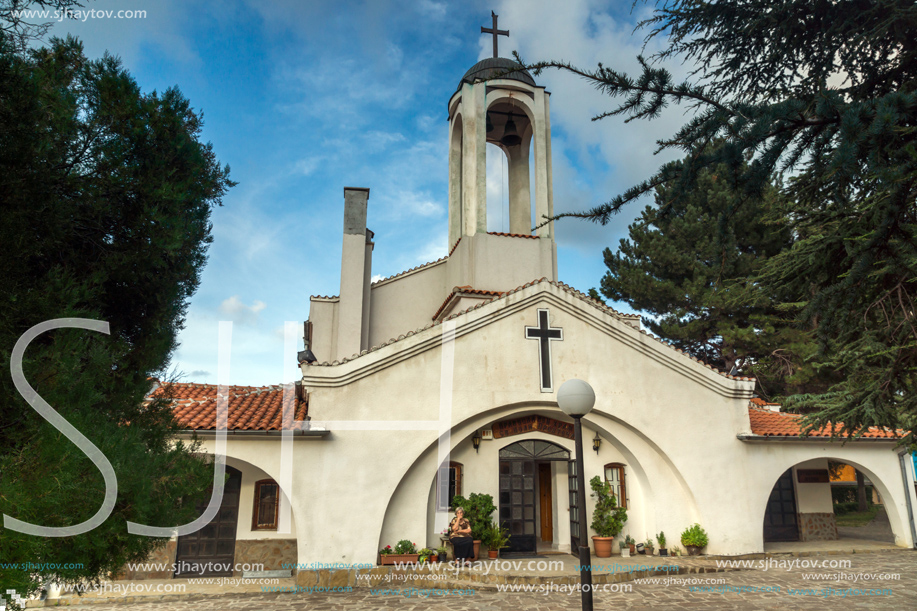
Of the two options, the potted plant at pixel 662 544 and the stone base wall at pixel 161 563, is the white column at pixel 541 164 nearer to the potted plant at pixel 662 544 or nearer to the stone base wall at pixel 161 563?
the potted plant at pixel 662 544

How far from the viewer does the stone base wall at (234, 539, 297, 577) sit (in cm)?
1256

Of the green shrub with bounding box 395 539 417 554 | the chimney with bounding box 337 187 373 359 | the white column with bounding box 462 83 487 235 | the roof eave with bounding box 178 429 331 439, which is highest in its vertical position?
the white column with bounding box 462 83 487 235

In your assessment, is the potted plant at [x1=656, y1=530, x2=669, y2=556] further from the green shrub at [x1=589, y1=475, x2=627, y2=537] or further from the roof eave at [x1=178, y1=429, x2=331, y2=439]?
the roof eave at [x1=178, y1=429, x2=331, y2=439]

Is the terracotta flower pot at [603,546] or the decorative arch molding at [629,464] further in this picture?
the terracotta flower pot at [603,546]

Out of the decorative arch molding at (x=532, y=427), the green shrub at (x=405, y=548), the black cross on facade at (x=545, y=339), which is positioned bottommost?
the green shrub at (x=405, y=548)

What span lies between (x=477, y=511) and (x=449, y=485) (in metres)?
0.88

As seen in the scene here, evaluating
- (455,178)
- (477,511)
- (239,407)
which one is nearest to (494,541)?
(477,511)

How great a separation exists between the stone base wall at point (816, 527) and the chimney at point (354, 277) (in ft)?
46.2

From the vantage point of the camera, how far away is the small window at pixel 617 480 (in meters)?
13.9

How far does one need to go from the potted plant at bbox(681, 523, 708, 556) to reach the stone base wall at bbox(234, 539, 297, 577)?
29.2 ft

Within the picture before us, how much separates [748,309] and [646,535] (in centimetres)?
1429

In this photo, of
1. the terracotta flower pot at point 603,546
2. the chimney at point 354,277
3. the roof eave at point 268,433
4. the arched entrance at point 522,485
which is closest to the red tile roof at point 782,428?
the terracotta flower pot at point 603,546

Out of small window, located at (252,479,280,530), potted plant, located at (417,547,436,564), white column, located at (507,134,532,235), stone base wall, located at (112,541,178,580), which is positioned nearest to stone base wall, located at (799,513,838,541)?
potted plant, located at (417,547,436,564)

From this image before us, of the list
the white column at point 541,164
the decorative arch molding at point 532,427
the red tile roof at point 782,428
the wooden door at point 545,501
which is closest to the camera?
the decorative arch molding at point 532,427
